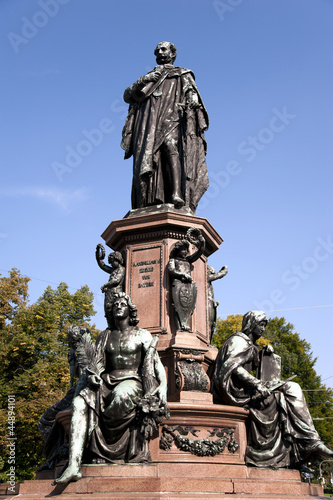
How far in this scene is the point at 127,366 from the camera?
7410 millimetres

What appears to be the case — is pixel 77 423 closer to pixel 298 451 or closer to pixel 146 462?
pixel 146 462

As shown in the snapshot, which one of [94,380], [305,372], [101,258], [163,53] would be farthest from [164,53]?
[305,372]

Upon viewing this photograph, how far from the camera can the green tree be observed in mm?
23594

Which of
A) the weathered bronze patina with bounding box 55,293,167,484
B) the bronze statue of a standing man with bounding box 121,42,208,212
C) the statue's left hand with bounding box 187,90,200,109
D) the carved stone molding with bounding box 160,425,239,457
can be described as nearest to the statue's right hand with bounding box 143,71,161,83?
the bronze statue of a standing man with bounding box 121,42,208,212

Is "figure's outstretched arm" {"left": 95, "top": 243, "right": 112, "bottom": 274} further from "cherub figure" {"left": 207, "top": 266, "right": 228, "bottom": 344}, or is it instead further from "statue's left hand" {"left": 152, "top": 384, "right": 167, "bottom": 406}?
"statue's left hand" {"left": 152, "top": 384, "right": 167, "bottom": 406}

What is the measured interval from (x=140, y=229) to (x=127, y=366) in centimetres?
280

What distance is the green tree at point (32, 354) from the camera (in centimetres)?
2359

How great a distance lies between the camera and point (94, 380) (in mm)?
6949

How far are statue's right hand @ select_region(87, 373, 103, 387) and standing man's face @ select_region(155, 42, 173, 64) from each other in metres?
7.23

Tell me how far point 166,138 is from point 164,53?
2.24m

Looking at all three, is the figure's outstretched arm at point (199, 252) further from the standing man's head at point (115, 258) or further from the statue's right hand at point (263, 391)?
the statue's right hand at point (263, 391)

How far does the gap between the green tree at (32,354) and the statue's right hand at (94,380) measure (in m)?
17.6

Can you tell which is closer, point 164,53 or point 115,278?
point 115,278

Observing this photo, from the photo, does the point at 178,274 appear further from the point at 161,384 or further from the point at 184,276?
the point at 161,384
